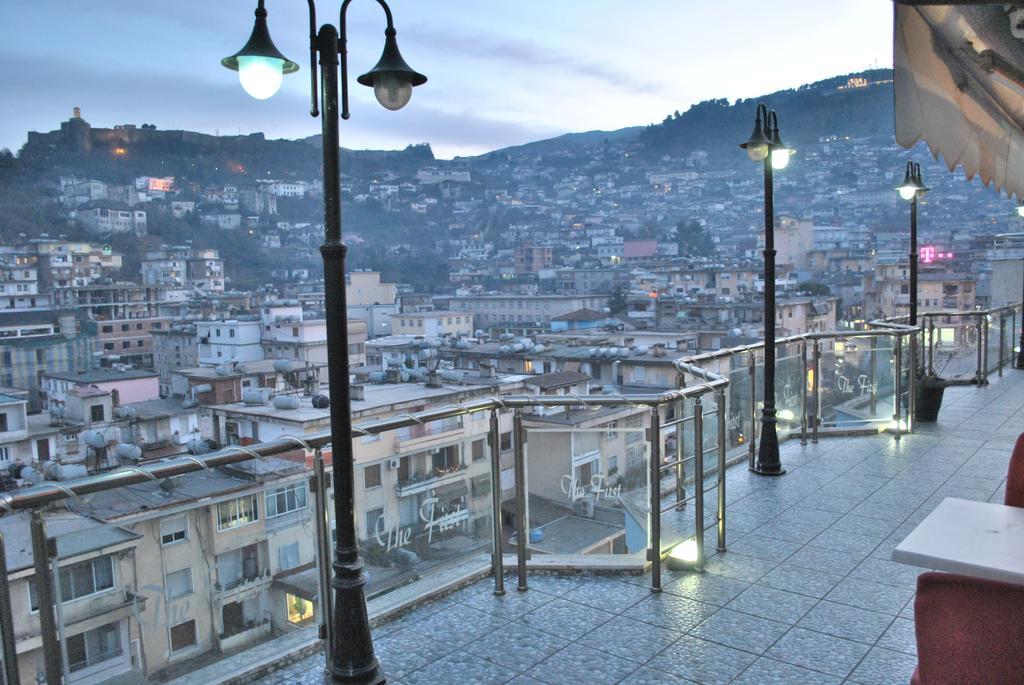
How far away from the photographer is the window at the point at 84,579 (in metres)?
2.71

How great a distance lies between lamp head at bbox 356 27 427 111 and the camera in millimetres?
3402

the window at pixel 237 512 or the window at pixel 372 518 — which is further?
the window at pixel 372 518

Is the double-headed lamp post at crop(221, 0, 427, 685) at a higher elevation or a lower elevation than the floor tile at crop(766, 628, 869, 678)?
higher

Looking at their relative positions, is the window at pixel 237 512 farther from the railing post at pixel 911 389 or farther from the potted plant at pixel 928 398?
the potted plant at pixel 928 398

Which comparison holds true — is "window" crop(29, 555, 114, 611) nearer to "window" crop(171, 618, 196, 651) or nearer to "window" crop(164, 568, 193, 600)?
"window" crop(164, 568, 193, 600)

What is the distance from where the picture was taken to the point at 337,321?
320 centimetres

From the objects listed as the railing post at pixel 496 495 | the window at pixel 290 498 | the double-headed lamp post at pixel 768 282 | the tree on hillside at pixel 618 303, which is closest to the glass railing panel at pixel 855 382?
the double-headed lamp post at pixel 768 282

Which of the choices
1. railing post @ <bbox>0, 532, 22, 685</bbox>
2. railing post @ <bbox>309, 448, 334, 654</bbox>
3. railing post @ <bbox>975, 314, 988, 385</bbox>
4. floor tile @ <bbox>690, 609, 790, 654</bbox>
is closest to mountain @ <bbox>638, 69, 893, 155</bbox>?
railing post @ <bbox>975, 314, 988, 385</bbox>

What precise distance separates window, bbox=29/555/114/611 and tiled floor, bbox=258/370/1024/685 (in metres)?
0.96

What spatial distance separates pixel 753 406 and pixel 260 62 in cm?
570

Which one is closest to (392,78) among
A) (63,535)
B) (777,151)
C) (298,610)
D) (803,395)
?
(63,535)

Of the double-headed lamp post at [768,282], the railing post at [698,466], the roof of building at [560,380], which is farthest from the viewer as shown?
the roof of building at [560,380]

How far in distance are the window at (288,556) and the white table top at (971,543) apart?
2.50m

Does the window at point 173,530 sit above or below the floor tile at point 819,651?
above
